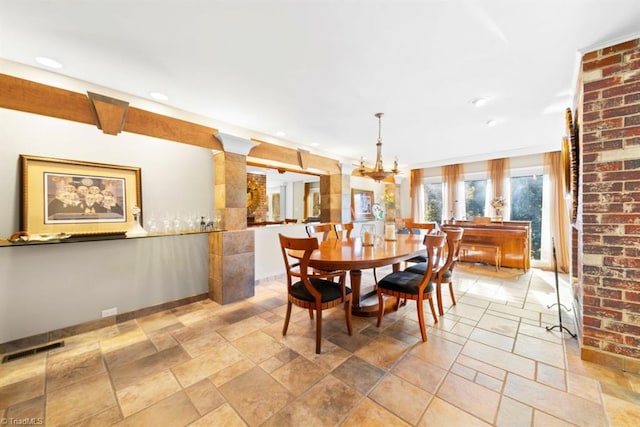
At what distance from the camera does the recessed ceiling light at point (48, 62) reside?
6.34 ft

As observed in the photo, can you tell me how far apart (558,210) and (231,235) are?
19.4 ft

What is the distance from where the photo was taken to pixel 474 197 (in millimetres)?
5914

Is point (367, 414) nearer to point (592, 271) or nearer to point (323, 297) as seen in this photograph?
point (323, 297)

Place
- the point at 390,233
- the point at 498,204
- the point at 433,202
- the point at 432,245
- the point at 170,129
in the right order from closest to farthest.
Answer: the point at 432,245, the point at 170,129, the point at 390,233, the point at 498,204, the point at 433,202

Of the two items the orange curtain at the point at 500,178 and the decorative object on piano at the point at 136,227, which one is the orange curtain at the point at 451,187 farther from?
the decorative object on piano at the point at 136,227

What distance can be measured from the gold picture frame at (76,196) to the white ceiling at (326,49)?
819 millimetres

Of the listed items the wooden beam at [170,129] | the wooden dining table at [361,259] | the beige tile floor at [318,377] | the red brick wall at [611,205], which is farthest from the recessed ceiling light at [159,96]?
the red brick wall at [611,205]

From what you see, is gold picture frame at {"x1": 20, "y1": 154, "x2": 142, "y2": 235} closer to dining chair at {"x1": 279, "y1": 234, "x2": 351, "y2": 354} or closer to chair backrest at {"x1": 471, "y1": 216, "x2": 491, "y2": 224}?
dining chair at {"x1": 279, "y1": 234, "x2": 351, "y2": 354}

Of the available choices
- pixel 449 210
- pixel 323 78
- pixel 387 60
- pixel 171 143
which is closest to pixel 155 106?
pixel 171 143

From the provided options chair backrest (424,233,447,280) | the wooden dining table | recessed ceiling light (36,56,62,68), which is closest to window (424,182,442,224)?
the wooden dining table

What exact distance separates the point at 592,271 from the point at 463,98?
1924 millimetres

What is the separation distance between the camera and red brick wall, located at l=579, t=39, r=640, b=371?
1.71m

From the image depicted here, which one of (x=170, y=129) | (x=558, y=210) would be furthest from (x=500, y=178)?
(x=170, y=129)

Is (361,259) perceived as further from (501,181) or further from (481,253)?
(501,181)
